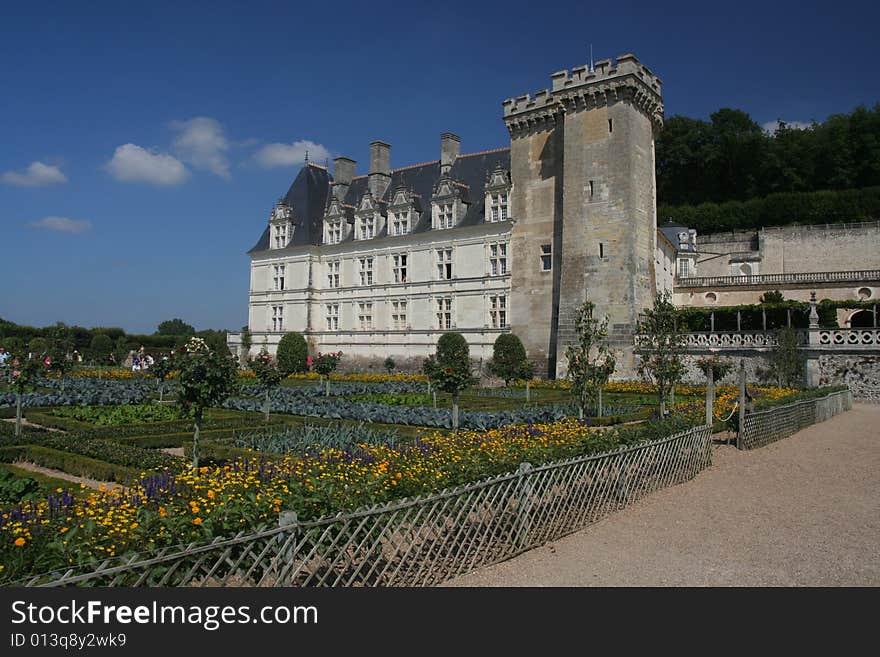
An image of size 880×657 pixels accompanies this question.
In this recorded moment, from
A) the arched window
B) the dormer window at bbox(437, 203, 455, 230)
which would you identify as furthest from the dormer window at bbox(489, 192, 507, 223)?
the arched window

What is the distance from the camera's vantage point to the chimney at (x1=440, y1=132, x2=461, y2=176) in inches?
1532

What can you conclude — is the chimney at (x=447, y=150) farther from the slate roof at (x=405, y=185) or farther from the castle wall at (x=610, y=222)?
the castle wall at (x=610, y=222)

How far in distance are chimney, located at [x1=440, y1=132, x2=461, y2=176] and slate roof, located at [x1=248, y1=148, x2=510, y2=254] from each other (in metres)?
0.35

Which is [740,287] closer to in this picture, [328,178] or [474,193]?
[474,193]

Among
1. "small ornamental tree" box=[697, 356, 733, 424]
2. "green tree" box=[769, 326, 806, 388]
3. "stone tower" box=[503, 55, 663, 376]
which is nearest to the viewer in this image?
"small ornamental tree" box=[697, 356, 733, 424]

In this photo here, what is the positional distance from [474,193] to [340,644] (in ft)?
115

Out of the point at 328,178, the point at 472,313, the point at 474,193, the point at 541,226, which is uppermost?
the point at 328,178

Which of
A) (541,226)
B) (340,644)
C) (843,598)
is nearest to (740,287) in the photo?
(541,226)

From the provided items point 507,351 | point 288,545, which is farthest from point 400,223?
point 288,545

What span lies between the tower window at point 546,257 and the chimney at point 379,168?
13.1m

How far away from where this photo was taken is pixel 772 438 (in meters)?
14.2

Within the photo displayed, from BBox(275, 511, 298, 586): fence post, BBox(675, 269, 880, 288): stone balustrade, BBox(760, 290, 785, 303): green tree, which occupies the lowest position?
BBox(275, 511, 298, 586): fence post

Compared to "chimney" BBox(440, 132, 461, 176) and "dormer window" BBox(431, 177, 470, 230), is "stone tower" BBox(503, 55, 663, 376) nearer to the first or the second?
"dormer window" BBox(431, 177, 470, 230)

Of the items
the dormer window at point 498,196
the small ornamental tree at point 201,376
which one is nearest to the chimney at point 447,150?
the dormer window at point 498,196
